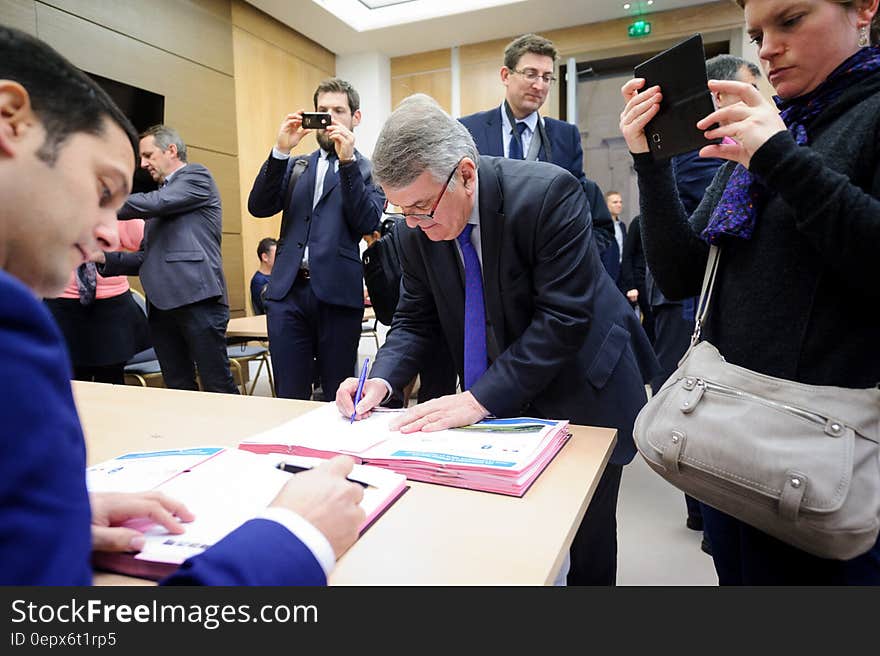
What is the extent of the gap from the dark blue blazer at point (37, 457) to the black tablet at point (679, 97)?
0.92 meters

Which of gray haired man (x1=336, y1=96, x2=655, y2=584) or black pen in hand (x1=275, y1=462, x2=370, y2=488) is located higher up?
gray haired man (x1=336, y1=96, x2=655, y2=584)

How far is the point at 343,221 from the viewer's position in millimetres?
2389

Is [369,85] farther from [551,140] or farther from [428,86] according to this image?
[551,140]

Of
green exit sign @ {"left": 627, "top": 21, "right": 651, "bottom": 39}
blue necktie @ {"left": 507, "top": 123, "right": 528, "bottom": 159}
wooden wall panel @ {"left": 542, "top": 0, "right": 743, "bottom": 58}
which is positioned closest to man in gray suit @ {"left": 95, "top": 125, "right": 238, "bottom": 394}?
blue necktie @ {"left": 507, "top": 123, "right": 528, "bottom": 159}

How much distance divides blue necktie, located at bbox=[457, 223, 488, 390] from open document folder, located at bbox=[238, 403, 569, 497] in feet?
0.71

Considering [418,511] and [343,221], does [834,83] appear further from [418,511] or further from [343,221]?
[343,221]

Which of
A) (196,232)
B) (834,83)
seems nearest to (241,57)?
(196,232)

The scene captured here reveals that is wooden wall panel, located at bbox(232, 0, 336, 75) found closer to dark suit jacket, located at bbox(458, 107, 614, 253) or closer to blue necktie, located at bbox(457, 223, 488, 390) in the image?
dark suit jacket, located at bbox(458, 107, 614, 253)

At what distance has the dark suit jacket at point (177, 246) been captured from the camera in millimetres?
2650

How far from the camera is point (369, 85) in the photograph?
6.29 m

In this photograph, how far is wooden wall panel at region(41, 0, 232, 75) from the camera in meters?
3.95

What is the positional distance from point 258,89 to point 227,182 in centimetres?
102

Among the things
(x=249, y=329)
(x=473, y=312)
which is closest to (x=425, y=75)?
(x=249, y=329)

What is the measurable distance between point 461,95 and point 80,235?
6078 millimetres
